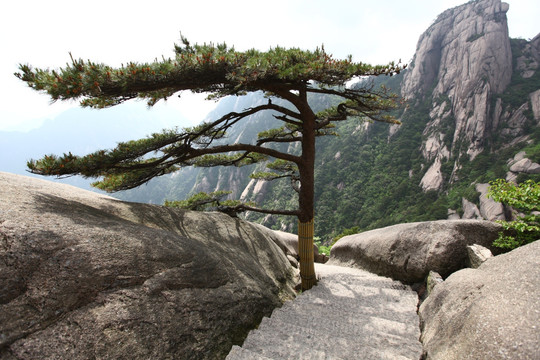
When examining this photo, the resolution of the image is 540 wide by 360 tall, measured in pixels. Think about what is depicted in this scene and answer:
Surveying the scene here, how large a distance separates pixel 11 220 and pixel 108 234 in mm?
792

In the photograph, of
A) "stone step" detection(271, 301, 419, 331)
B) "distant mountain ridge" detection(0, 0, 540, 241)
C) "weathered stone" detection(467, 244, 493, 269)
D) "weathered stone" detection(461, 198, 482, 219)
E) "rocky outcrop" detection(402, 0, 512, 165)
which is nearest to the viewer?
"stone step" detection(271, 301, 419, 331)

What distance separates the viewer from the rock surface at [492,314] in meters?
1.89

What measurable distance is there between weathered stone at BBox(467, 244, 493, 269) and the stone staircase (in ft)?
3.66

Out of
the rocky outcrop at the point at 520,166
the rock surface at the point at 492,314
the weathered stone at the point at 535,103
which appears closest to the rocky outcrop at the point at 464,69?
the weathered stone at the point at 535,103

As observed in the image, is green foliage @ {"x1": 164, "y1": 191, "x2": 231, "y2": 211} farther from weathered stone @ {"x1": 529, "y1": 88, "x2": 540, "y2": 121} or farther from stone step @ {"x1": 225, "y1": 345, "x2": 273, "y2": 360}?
weathered stone @ {"x1": 529, "y1": 88, "x2": 540, "y2": 121}

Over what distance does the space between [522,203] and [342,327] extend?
3176mm

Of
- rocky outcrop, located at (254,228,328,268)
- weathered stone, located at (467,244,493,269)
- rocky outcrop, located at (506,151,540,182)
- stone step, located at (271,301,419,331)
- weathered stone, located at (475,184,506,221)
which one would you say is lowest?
weathered stone, located at (475,184,506,221)

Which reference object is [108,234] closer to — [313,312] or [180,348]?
[180,348]

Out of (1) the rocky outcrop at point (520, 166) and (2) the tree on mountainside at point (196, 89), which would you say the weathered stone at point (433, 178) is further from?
(2) the tree on mountainside at point (196, 89)

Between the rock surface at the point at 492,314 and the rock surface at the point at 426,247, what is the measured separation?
1438 millimetres

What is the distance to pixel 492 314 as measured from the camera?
2.19 meters

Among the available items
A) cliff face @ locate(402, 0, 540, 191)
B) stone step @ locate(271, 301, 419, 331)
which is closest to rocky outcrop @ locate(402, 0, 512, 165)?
cliff face @ locate(402, 0, 540, 191)

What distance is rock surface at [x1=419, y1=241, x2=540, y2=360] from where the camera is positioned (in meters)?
1.89

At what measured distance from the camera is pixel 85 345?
202 cm
